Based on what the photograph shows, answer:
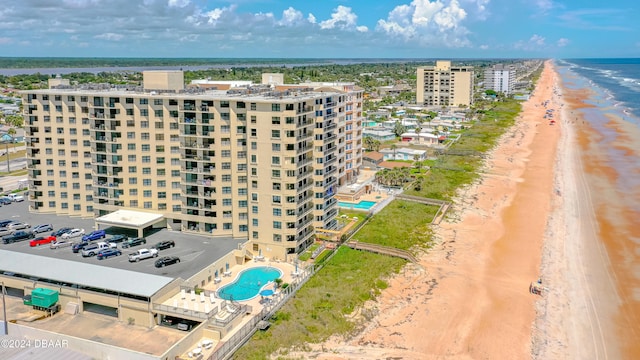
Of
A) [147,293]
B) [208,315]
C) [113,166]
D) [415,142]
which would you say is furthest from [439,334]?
[415,142]

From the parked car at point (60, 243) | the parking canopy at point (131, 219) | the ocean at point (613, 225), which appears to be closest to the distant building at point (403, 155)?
the ocean at point (613, 225)

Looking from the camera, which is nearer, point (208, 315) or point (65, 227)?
point (208, 315)

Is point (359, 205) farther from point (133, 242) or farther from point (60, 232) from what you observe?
point (60, 232)

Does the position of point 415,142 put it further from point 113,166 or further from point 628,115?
point 628,115

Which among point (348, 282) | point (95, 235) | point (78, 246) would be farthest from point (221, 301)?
point (95, 235)

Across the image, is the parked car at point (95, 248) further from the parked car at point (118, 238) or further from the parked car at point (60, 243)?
the parked car at point (60, 243)

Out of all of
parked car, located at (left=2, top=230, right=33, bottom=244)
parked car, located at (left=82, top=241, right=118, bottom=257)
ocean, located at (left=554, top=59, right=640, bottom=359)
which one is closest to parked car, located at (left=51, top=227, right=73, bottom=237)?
parked car, located at (left=2, top=230, right=33, bottom=244)

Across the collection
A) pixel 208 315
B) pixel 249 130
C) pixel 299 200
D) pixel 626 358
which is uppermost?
pixel 249 130
